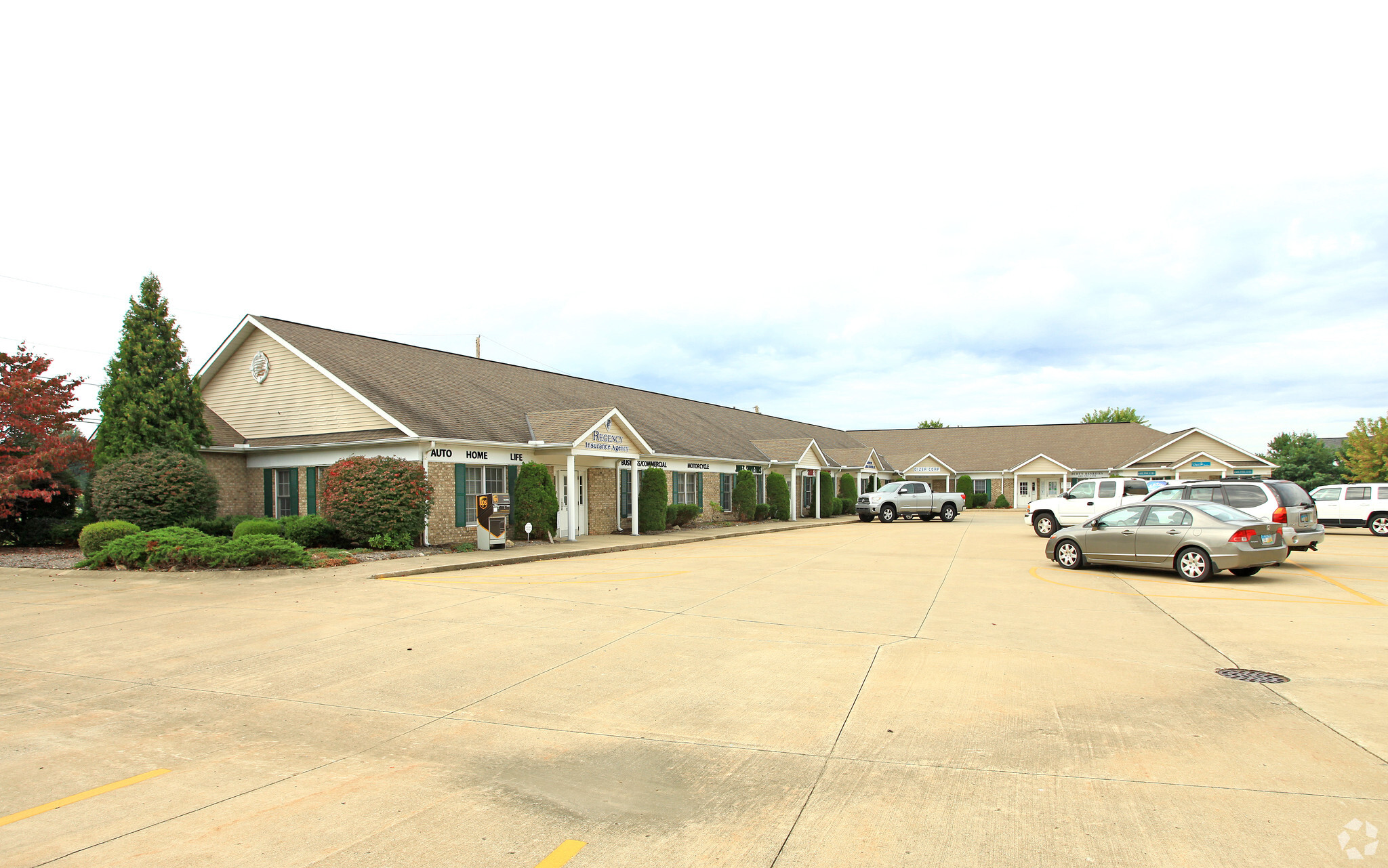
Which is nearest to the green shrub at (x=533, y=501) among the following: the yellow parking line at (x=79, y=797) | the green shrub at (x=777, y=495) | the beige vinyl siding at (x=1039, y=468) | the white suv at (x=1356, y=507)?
the green shrub at (x=777, y=495)

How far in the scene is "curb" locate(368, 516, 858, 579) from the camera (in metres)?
15.4

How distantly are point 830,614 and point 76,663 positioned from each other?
8.63 metres

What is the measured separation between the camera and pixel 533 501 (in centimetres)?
2256

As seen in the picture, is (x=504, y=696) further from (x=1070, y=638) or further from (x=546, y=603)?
(x=1070, y=638)

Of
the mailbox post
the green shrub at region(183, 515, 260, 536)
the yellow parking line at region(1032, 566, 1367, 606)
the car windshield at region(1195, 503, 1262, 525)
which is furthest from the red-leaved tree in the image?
the car windshield at region(1195, 503, 1262, 525)

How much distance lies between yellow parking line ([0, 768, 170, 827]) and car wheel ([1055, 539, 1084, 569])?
16.1m

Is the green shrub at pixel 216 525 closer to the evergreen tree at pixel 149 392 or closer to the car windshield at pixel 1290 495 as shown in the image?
the evergreen tree at pixel 149 392

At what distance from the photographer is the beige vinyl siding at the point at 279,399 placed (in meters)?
21.8

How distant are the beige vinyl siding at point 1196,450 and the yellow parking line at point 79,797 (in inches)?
2182

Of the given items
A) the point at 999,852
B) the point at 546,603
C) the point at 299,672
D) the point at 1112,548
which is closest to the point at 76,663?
the point at 299,672

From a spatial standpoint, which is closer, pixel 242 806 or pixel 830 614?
pixel 242 806

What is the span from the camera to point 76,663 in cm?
821

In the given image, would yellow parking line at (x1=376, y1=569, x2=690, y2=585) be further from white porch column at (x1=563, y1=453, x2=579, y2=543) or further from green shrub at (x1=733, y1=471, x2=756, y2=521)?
A: green shrub at (x1=733, y1=471, x2=756, y2=521)

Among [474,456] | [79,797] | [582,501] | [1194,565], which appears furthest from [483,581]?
[1194,565]
